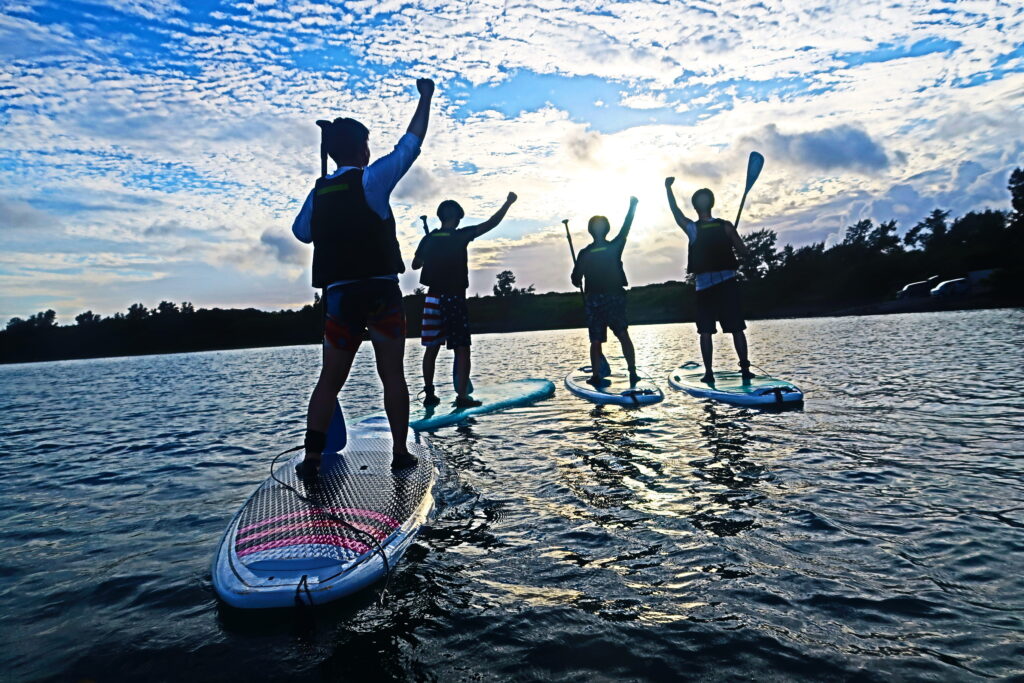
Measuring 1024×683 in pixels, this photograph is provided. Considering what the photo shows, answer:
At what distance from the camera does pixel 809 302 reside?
73.8 metres

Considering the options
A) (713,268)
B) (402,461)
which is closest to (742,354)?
(713,268)

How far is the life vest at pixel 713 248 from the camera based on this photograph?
905cm

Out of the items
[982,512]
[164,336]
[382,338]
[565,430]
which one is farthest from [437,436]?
[164,336]

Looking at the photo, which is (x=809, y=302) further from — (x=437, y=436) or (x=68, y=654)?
(x=68, y=654)

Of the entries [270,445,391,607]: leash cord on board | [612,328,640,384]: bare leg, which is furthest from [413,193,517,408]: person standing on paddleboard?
[270,445,391,607]: leash cord on board

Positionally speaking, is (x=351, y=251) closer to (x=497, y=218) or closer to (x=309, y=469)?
(x=309, y=469)

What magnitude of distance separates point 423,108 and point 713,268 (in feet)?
19.7

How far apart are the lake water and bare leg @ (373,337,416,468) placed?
590 millimetres

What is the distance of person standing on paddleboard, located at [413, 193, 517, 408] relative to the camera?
838 cm

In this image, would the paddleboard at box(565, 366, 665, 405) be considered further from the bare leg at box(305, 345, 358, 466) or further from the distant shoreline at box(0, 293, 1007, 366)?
the distant shoreline at box(0, 293, 1007, 366)

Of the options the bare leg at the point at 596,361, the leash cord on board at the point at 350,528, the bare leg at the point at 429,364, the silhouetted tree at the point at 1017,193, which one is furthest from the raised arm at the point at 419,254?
the silhouetted tree at the point at 1017,193

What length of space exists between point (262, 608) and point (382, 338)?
218cm

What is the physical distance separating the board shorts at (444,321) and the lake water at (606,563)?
1.99 metres

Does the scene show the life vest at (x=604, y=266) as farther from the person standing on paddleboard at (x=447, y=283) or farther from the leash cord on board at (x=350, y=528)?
the leash cord on board at (x=350, y=528)
